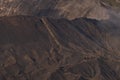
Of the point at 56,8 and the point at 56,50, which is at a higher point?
the point at 56,8

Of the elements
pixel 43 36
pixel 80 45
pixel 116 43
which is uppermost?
pixel 43 36

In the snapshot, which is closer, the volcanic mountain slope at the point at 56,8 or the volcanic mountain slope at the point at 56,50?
the volcanic mountain slope at the point at 56,50

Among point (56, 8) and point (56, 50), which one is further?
point (56, 8)

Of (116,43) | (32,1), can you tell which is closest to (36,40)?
(32,1)

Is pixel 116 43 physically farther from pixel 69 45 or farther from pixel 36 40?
pixel 36 40

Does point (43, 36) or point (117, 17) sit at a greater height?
point (43, 36)

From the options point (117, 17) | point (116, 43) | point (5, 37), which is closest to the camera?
point (5, 37)
